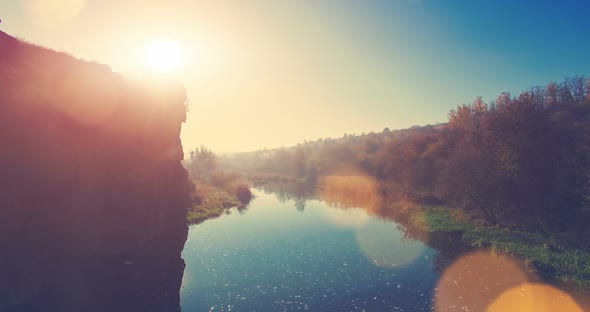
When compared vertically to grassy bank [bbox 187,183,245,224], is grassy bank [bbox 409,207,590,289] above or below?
below

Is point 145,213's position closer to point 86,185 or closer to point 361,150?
point 86,185

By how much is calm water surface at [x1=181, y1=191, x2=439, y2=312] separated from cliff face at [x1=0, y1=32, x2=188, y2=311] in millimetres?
3191

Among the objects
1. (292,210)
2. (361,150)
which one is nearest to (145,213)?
(292,210)

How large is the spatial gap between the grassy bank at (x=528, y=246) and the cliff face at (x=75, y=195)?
33295 mm

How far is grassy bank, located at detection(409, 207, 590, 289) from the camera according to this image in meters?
28.2

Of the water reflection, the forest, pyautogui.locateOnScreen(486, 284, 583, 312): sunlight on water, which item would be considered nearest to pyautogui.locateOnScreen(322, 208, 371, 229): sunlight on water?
the water reflection

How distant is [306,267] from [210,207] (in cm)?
3504

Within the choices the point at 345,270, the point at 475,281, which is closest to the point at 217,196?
the point at 345,270

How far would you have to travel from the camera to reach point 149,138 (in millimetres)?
45438

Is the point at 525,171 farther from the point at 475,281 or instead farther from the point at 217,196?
the point at 217,196

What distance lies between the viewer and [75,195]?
2847cm

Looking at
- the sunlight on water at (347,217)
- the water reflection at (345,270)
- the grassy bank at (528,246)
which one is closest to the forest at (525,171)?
the grassy bank at (528,246)

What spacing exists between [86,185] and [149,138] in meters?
16.4

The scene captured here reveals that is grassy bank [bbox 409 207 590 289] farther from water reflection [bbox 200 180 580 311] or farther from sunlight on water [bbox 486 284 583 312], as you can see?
sunlight on water [bbox 486 284 583 312]
